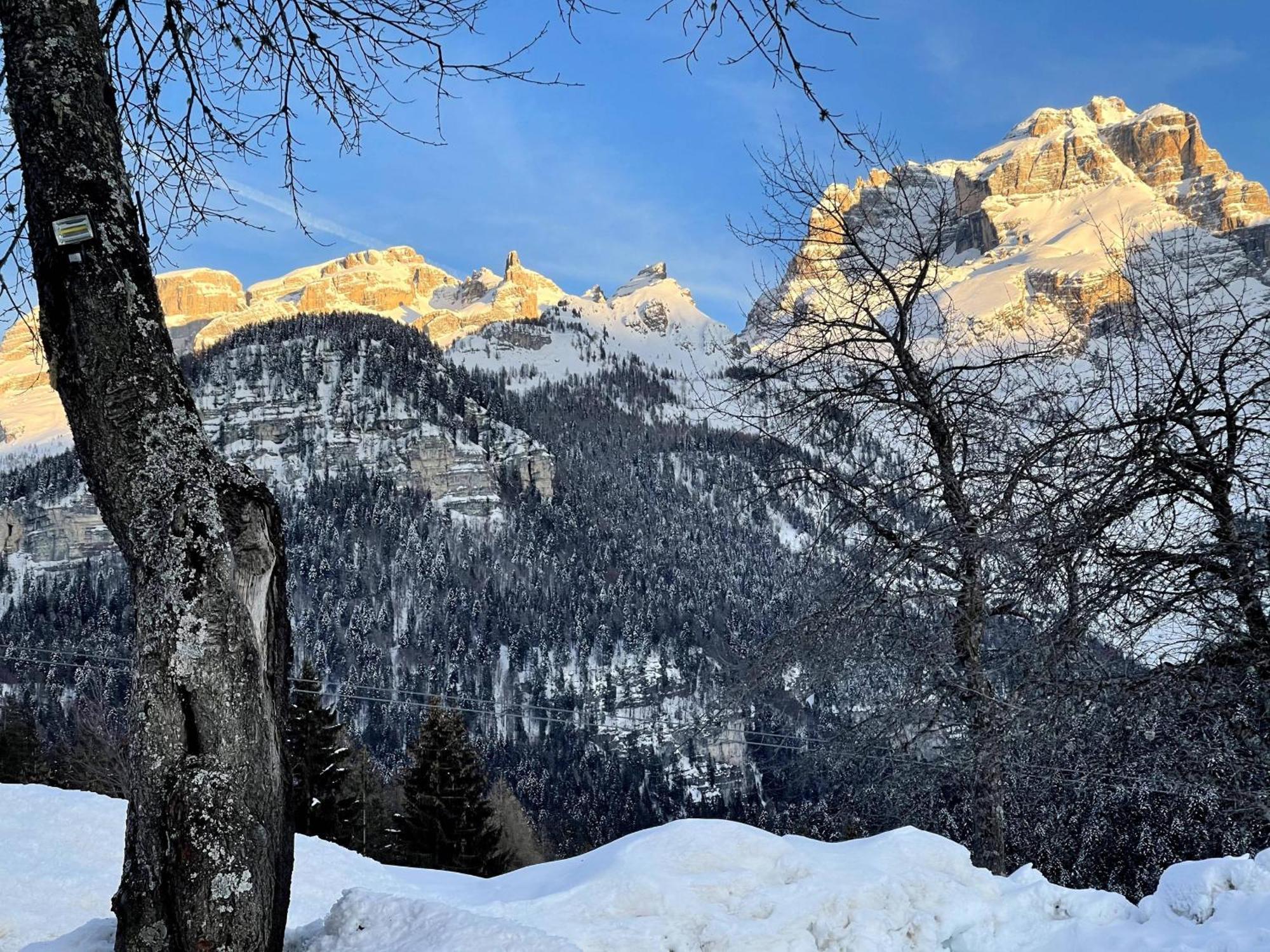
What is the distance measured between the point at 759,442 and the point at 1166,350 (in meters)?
3.07

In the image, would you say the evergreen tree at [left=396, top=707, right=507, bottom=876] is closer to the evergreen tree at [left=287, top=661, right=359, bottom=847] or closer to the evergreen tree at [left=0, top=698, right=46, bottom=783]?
the evergreen tree at [left=287, top=661, right=359, bottom=847]

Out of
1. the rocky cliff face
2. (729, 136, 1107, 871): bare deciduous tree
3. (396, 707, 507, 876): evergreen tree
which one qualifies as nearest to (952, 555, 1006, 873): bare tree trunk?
(729, 136, 1107, 871): bare deciduous tree

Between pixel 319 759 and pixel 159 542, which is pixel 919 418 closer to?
pixel 159 542

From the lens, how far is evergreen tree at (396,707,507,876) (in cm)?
2212

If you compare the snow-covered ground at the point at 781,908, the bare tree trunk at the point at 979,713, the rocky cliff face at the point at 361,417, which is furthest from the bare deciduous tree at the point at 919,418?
the rocky cliff face at the point at 361,417

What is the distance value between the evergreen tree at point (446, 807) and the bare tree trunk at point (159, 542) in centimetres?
2093

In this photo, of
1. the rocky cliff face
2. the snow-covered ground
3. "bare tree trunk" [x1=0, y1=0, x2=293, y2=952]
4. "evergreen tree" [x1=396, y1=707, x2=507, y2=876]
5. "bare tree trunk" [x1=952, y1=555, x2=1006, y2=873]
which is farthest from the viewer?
the rocky cliff face

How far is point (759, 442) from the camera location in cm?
749

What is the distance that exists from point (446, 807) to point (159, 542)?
70.8 feet

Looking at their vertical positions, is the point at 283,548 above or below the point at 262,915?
above

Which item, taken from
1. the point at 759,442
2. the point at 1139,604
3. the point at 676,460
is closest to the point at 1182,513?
the point at 1139,604

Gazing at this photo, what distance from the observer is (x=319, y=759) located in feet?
70.4

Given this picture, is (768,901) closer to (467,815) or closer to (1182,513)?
(1182,513)

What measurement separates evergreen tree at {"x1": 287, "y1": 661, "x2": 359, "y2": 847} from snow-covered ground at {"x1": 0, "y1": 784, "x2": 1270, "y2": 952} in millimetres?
16365
